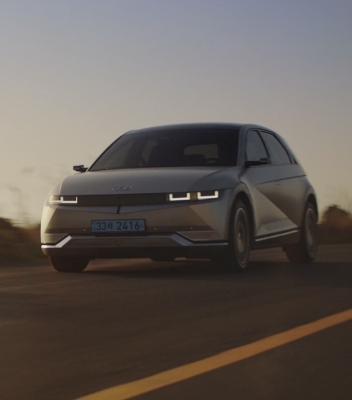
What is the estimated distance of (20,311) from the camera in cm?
646

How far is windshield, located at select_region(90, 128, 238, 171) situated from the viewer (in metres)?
10.3

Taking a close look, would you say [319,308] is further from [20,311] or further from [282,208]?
[282,208]

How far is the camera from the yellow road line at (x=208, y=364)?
12.9 feet

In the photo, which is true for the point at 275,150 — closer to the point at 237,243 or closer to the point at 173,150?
the point at 173,150

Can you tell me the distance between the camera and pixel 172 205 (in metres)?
9.16

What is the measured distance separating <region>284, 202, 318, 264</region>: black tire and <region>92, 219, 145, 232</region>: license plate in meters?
2.87

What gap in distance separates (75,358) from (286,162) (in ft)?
24.5

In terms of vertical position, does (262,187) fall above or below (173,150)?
below

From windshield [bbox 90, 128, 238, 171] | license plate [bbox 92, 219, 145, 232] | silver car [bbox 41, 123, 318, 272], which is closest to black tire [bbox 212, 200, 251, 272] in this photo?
silver car [bbox 41, 123, 318, 272]

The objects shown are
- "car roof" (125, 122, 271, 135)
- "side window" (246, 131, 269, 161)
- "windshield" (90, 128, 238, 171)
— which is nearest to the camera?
"windshield" (90, 128, 238, 171)

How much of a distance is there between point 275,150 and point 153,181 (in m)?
2.77

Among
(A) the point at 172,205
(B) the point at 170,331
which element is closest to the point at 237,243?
(A) the point at 172,205

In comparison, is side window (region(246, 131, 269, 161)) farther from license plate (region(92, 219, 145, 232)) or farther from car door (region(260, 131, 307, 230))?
license plate (region(92, 219, 145, 232))

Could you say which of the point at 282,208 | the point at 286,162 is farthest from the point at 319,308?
the point at 286,162
